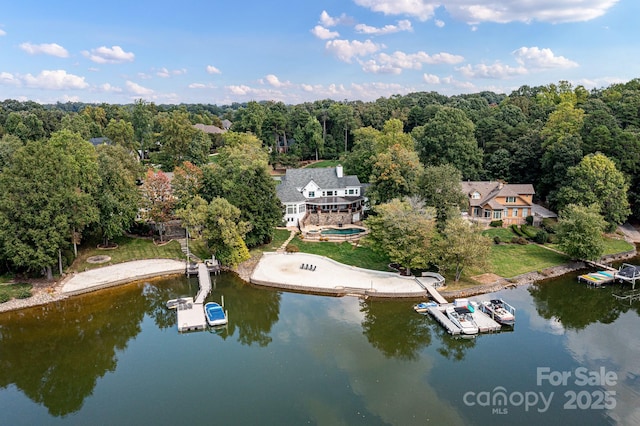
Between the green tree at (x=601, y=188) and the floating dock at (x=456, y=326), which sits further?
the green tree at (x=601, y=188)

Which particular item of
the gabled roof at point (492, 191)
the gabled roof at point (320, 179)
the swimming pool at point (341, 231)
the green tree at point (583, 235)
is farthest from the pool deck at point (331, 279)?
the gabled roof at point (492, 191)

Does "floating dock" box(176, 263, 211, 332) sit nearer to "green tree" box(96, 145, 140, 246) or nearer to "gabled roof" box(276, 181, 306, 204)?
"green tree" box(96, 145, 140, 246)

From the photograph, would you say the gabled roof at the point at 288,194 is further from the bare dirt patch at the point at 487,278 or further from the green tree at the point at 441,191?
the bare dirt patch at the point at 487,278

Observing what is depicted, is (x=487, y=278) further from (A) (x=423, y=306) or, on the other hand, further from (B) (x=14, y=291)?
(B) (x=14, y=291)

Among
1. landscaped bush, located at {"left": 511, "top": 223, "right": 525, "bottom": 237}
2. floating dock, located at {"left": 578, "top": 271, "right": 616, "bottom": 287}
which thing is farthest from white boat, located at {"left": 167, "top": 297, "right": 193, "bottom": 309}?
landscaped bush, located at {"left": 511, "top": 223, "right": 525, "bottom": 237}

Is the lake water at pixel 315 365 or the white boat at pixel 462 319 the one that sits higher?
the white boat at pixel 462 319

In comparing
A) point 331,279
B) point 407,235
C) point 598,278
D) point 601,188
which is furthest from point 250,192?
point 601,188
